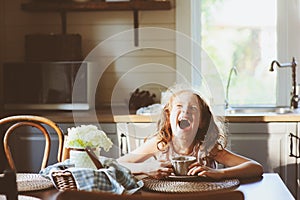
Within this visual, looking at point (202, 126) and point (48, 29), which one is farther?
point (48, 29)

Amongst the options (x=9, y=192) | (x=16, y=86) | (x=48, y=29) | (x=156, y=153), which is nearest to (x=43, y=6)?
(x=48, y=29)

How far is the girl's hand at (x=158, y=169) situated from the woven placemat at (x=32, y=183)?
0.34m

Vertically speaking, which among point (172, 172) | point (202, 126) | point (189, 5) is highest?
point (189, 5)

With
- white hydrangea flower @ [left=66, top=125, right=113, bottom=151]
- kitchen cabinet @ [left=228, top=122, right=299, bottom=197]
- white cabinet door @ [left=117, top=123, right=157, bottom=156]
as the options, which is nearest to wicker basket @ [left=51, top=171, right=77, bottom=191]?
white hydrangea flower @ [left=66, top=125, right=113, bottom=151]

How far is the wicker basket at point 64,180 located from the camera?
169 cm

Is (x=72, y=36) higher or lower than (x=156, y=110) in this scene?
higher

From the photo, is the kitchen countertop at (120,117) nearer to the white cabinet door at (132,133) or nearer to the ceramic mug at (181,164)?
the white cabinet door at (132,133)

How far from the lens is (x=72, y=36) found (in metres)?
3.46

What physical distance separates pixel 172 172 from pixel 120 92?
172 cm

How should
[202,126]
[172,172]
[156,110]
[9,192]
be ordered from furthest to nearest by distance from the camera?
[156,110] < [202,126] < [172,172] < [9,192]

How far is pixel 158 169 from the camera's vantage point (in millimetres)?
1926

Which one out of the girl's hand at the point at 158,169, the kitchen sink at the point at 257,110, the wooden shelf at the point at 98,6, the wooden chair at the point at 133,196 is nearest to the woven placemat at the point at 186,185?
the girl's hand at the point at 158,169

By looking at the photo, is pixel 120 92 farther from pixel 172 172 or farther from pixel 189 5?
pixel 172 172

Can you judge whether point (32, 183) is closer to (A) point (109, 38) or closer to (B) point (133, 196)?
(B) point (133, 196)
